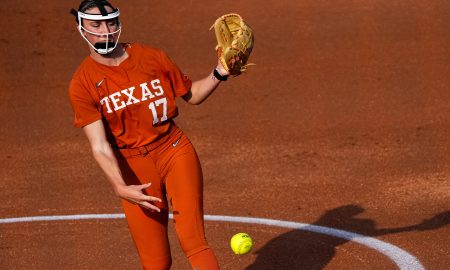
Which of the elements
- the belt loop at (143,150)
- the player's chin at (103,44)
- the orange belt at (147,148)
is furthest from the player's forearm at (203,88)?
the player's chin at (103,44)

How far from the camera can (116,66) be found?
6.36 metres

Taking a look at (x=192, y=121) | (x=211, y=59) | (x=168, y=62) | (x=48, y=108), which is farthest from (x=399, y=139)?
(x=168, y=62)

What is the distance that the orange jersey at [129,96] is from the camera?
6.25m

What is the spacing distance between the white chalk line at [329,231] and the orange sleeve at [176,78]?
2.64 metres

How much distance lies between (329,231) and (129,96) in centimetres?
345

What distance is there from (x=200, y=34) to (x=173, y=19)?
0.80 meters

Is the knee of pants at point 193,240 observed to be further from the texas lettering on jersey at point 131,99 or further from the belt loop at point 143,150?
the texas lettering on jersey at point 131,99

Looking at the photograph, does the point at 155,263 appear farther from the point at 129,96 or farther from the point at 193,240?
the point at 129,96

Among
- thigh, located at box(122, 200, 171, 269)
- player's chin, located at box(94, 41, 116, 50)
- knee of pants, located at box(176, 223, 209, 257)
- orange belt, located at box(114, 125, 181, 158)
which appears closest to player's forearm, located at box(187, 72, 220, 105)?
orange belt, located at box(114, 125, 181, 158)

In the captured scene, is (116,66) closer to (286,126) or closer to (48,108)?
(286,126)

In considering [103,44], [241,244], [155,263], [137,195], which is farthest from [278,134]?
[137,195]

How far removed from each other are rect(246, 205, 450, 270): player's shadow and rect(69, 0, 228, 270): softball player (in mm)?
1922

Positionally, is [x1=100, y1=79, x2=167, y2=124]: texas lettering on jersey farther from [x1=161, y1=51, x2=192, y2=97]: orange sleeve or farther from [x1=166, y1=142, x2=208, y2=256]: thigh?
[x1=166, y1=142, x2=208, y2=256]: thigh

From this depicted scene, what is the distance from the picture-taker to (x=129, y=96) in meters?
6.26
